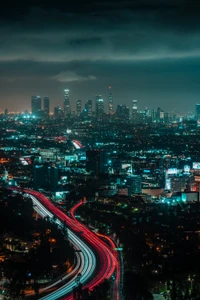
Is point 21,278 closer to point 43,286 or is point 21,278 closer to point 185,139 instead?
point 43,286

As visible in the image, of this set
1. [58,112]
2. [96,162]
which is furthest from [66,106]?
[96,162]

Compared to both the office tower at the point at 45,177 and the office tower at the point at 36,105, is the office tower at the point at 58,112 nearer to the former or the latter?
the office tower at the point at 36,105

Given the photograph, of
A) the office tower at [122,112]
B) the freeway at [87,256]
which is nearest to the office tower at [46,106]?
the office tower at [122,112]

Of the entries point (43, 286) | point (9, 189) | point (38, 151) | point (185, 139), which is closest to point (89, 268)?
point (43, 286)

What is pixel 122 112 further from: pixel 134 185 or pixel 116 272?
pixel 116 272

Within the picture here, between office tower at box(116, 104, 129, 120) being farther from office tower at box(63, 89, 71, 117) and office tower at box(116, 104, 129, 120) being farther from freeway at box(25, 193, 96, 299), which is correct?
freeway at box(25, 193, 96, 299)
